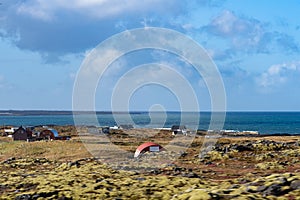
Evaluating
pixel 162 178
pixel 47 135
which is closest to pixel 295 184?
pixel 162 178

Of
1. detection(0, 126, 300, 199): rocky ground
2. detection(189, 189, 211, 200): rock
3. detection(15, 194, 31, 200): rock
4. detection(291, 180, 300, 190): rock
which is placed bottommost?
detection(15, 194, 31, 200): rock

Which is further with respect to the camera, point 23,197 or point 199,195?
point 23,197

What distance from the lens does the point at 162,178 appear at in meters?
38.8

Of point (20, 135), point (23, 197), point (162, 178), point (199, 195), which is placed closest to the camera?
point (199, 195)

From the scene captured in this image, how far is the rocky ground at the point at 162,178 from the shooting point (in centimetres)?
2984

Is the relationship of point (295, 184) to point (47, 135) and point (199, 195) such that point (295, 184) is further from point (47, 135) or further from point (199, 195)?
point (47, 135)

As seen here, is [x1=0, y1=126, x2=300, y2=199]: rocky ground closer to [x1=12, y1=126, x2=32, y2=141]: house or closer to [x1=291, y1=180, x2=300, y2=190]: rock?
[x1=291, y1=180, x2=300, y2=190]: rock

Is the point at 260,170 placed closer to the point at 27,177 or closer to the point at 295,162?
the point at 295,162

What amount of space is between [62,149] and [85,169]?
29.3m

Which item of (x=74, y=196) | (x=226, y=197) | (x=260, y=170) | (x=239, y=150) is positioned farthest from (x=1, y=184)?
(x=239, y=150)

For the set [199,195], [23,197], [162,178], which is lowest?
[23,197]

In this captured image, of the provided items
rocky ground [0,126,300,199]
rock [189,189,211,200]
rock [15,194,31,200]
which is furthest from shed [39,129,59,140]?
rock [189,189,211,200]

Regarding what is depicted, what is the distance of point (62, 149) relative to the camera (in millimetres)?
78250

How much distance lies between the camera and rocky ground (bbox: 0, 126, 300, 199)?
29.8 m
